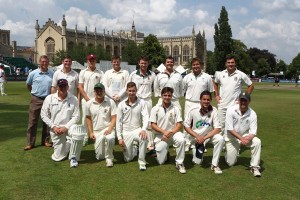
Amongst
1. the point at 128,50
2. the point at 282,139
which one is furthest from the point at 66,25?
the point at 282,139

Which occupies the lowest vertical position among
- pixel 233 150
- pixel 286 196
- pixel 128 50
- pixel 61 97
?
pixel 286 196

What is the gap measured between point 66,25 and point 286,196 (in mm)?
81102

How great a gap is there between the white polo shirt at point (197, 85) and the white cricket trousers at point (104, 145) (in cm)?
224

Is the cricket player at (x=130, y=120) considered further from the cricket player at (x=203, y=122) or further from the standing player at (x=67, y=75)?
the standing player at (x=67, y=75)

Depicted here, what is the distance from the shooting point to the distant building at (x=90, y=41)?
80562mm

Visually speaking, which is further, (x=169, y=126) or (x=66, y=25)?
(x=66, y=25)

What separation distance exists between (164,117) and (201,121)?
29.1 inches

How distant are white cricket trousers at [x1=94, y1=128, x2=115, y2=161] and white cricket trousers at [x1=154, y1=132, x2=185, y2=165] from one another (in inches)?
34.6

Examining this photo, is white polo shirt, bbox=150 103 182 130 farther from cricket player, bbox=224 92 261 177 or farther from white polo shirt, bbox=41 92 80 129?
white polo shirt, bbox=41 92 80 129

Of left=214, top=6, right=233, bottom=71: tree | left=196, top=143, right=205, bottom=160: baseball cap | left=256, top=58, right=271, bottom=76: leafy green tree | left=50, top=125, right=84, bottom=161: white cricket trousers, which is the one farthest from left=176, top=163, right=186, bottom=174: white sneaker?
left=256, top=58, right=271, bottom=76: leafy green tree

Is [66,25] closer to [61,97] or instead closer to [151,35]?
[151,35]

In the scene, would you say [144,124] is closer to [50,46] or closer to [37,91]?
[37,91]

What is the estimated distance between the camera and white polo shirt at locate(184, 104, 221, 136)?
636cm

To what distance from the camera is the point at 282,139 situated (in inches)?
348
